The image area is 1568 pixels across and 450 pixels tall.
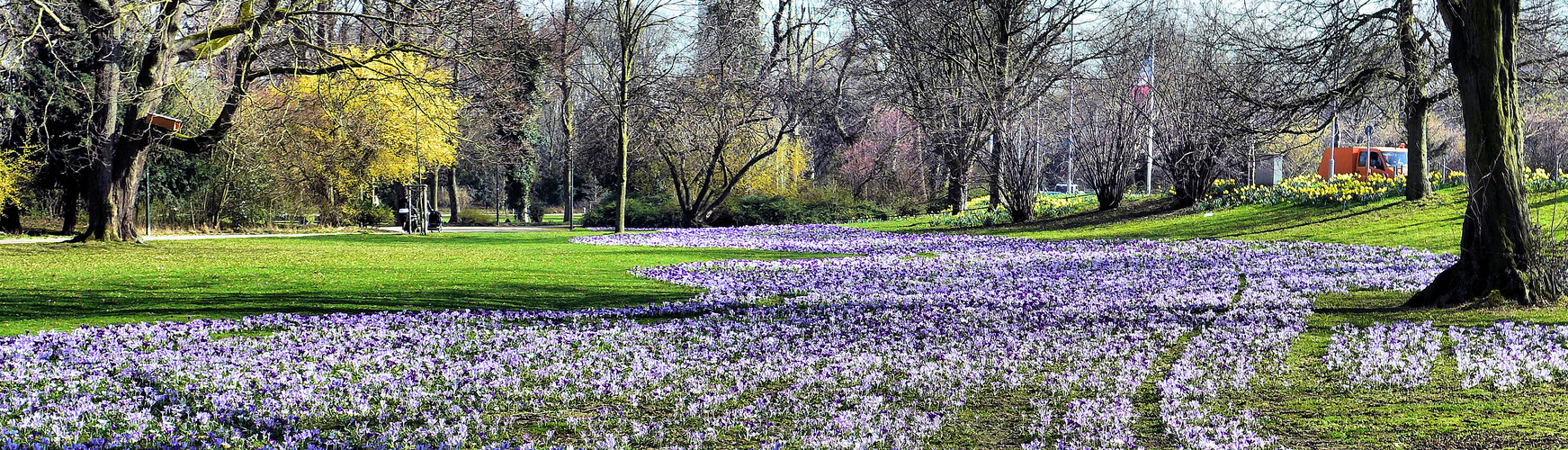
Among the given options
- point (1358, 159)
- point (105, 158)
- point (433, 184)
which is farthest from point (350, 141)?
point (1358, 159)

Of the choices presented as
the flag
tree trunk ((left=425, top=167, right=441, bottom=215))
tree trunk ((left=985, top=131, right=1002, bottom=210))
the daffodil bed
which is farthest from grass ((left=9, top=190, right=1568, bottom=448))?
tree trunk ((left=425, top=167, right=441, bottom=215))

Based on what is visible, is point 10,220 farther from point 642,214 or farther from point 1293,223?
point 1293,223

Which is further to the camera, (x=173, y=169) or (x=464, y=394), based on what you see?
(x=173, y=169)

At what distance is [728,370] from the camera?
6.92 m

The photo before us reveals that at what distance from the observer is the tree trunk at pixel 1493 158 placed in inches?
338

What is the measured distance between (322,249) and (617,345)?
15.7 meters

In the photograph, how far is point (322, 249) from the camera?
21406 mm

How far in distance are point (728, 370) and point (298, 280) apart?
8771 millimetres

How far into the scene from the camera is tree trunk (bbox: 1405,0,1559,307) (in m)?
8.59

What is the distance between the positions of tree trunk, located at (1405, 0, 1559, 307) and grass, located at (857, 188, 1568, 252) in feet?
22.3

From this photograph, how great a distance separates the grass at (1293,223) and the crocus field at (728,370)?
263 inches

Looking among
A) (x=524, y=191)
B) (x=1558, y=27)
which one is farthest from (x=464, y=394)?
(x=524, y=191)

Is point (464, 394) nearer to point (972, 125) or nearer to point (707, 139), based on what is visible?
point (972, 125)

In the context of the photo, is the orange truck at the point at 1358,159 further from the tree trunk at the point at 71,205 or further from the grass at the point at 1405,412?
the tree trunk at the point at 71,205
